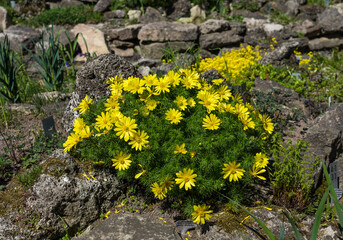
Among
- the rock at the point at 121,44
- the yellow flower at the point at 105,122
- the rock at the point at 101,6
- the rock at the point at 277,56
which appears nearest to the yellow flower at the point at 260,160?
the yellow flower at the point at 105,122

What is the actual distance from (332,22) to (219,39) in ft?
9.36

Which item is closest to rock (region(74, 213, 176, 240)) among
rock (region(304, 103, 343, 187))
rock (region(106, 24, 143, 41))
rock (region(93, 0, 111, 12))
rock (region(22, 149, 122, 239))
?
rock (region(22, 149, 122, 239))

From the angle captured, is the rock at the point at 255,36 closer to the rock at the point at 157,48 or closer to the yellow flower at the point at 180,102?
the rock at the point at 157,48

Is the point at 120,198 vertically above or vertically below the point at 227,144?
below

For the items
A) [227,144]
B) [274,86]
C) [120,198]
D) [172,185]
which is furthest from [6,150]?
[274,86]

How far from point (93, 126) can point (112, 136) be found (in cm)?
31

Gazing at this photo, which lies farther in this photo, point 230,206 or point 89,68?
point 89,68

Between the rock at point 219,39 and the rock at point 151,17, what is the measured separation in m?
1.50

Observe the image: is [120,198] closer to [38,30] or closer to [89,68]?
[89,68]

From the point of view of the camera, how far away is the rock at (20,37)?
7965 millimetres

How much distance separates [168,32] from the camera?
7.94 metres

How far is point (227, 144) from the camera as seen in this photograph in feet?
9.40

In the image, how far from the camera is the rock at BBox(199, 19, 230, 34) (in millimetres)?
8099

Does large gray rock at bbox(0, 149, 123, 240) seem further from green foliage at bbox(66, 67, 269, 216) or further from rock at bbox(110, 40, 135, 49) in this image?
rock at bbox(110, 40, 135, 49)
